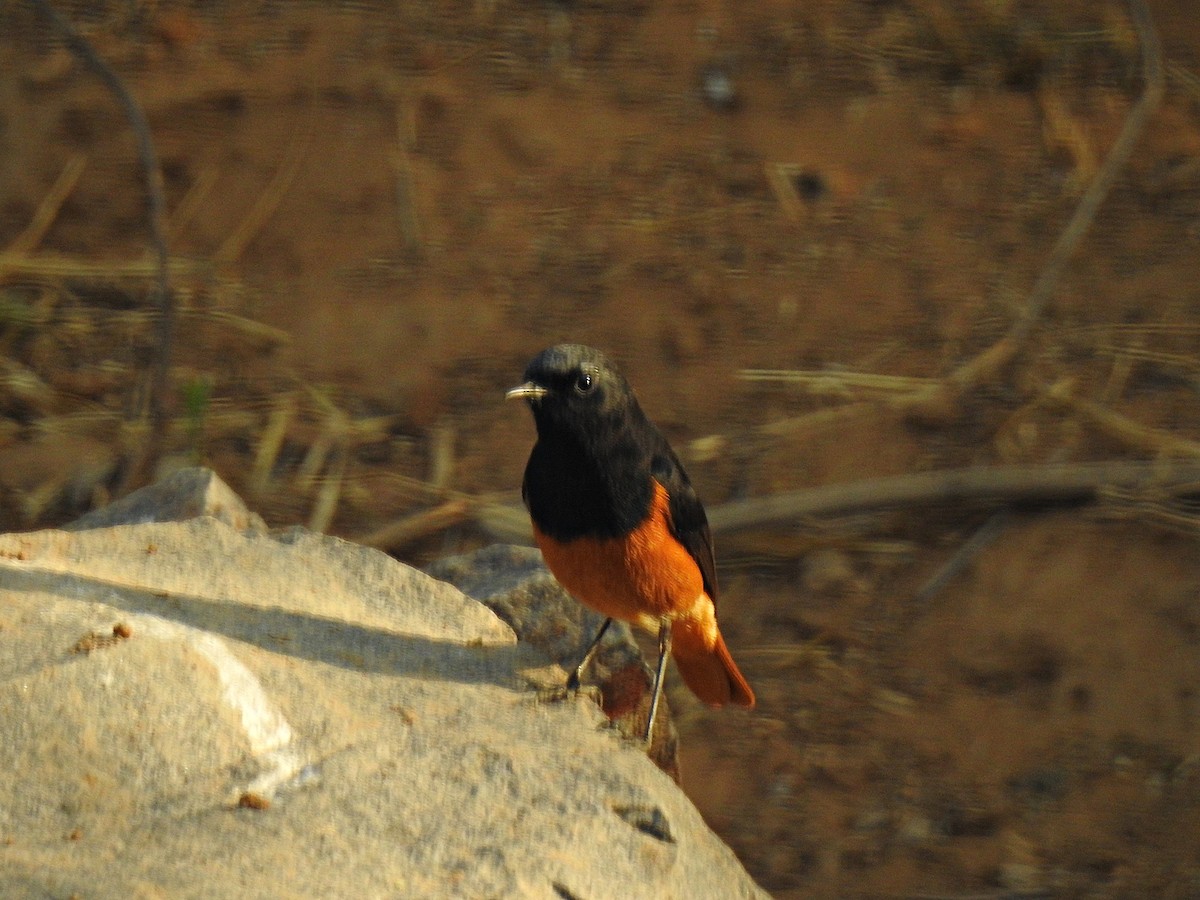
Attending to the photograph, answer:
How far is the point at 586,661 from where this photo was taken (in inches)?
178

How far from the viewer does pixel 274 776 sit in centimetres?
332

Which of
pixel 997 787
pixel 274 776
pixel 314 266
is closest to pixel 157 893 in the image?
pixel 274 776

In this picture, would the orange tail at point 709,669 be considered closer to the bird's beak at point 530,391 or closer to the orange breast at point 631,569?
the orange breast at point 631,569

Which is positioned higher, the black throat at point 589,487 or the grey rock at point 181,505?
the black throat at point 589,487

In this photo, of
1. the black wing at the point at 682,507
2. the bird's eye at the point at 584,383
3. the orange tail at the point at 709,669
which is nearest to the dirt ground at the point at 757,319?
the orange tail at the point at 709,669

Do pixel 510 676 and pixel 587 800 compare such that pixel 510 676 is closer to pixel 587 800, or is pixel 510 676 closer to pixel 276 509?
pixel 587 800

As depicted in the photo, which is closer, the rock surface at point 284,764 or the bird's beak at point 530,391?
the rock surface at point 284,764

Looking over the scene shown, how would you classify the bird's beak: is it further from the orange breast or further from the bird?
the orange breast

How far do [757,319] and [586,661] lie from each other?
3487 millimetres

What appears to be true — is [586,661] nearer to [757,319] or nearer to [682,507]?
[682,507]

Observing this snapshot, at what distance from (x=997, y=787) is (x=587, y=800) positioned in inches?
115

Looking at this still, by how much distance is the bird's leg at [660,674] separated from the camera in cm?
445

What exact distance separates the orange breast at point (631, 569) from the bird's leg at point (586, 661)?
165mm

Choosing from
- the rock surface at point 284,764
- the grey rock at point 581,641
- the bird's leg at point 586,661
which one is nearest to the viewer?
the rock surface at point 284,764
